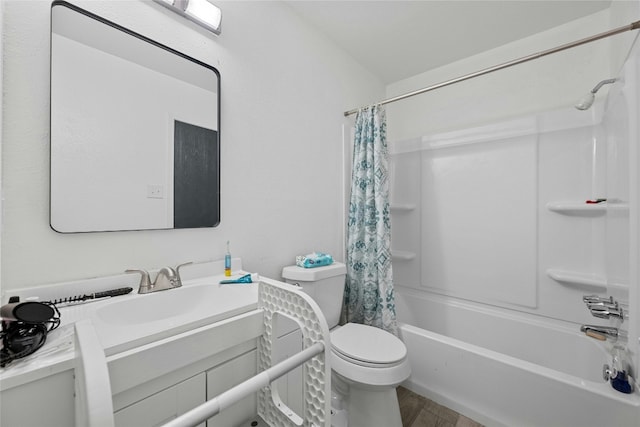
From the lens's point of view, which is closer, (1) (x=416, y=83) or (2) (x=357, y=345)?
(2) (x=357, y=345)

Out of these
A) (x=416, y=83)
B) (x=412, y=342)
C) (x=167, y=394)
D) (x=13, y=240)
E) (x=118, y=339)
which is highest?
(x=416, y=83)

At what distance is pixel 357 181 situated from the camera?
190cm

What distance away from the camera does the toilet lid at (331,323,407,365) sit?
1.21m

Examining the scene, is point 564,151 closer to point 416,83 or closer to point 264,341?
point 416,83

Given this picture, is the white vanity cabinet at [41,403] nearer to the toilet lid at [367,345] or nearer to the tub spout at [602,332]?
the toilet lid at [367,345]

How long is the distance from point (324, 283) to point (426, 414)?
903 millimetres

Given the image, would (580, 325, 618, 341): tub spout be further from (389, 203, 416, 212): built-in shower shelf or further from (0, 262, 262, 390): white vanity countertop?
(0, 262, 262, 390): white vanity countertop

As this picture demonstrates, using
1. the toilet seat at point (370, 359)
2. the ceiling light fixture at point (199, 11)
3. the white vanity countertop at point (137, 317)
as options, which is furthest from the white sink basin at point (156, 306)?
the ceiling light fixture at point (199, 11)

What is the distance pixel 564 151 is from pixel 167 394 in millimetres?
2389

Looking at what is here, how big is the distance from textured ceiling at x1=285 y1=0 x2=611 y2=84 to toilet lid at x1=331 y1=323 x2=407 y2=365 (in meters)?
1.95

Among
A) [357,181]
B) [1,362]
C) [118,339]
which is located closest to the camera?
[1,362]

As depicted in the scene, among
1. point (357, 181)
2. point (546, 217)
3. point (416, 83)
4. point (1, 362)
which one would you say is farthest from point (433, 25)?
point (1, 362)

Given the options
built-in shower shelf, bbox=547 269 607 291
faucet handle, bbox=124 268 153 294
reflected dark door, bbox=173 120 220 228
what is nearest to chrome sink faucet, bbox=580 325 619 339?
built-in shower shelf, bbox=547 269 607 291

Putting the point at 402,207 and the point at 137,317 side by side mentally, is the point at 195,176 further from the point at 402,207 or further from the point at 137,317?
the point at 402,207
